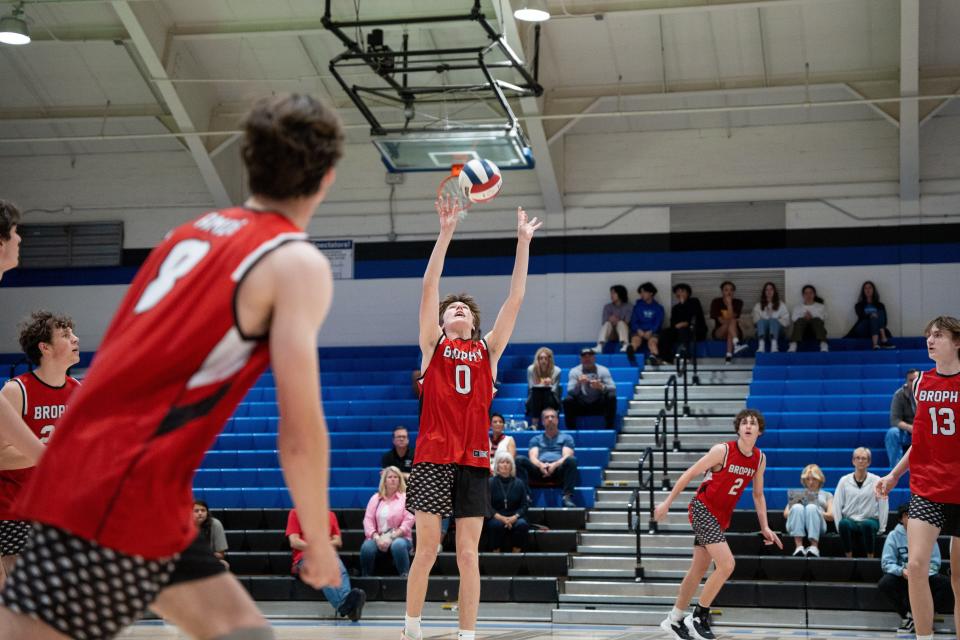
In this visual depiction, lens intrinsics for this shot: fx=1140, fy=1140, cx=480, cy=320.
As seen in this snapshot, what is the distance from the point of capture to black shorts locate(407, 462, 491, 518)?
684 centimetres

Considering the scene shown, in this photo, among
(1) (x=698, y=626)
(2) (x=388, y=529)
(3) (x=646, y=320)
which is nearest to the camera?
(1) (x=698, y=626)

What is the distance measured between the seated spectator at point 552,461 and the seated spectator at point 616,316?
5164 mm

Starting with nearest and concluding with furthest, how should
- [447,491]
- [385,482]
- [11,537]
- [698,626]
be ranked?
[11,537]
[447,491]
[698,626]
[385,482]

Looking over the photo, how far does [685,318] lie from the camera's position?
18.8 m

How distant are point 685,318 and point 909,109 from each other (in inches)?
185

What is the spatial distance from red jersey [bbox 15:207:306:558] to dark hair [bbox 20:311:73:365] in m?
3.47

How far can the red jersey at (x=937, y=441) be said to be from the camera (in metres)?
7.23

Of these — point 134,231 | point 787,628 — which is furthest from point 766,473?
point 134,231

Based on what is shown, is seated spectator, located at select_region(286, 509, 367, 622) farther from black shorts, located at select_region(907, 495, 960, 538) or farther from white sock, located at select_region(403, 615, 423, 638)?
black shorts, located at select_region(907, 495, 960, 538)

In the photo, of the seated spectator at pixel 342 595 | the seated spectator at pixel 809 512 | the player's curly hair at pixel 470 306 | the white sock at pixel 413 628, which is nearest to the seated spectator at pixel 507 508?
A: the seated spectator at pixel 342 595

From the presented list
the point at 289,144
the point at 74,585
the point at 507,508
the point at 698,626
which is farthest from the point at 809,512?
the point at 74,585

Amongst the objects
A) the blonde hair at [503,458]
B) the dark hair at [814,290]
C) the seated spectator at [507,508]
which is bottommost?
the seated spectator at [507,508]

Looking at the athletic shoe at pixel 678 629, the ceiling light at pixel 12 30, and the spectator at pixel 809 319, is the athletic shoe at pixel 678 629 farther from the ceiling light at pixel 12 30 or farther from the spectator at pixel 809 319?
the ceiling light at pixel 12 30

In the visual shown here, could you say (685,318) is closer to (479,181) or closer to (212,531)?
(212,531)
